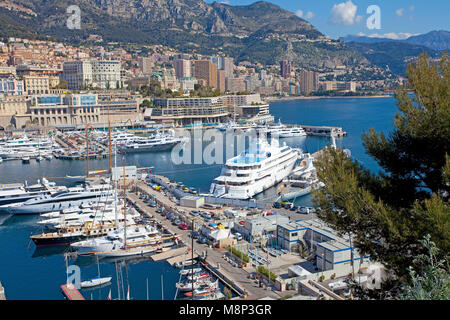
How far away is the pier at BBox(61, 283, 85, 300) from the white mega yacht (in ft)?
17.5

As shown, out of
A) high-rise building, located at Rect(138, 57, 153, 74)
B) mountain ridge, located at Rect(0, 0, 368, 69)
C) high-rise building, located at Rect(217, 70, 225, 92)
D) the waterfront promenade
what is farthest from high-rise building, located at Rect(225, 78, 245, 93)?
the waterfront promenade

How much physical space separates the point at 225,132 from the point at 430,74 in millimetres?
25264

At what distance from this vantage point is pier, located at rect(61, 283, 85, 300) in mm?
6284

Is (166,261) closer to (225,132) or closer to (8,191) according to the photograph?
(8,191)

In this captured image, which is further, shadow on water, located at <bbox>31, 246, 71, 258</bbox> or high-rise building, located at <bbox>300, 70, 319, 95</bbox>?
high-rise building, located at <bbox>300, 70, 319, 95</bbox>

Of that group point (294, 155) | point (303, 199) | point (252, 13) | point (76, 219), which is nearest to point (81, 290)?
point (76, 219)

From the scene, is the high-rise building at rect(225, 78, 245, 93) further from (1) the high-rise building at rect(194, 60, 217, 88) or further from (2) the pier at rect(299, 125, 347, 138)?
(2) the pier at rect(299, 125, 347, 138)

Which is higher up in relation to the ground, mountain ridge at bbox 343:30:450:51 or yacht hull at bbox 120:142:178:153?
mountain ridge at bbox 343:30:450:51

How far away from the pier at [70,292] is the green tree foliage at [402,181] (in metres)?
4.50

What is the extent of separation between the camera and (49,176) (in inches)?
609

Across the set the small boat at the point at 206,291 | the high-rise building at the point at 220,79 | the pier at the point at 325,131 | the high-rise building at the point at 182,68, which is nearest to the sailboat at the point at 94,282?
the small boat at the point at 206,291

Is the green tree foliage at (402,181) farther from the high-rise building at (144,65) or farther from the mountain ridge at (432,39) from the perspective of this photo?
the mountain ridge at (432,39)

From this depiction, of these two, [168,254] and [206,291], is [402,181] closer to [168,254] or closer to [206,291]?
[206,291]

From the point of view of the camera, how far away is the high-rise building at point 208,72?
165 ft
